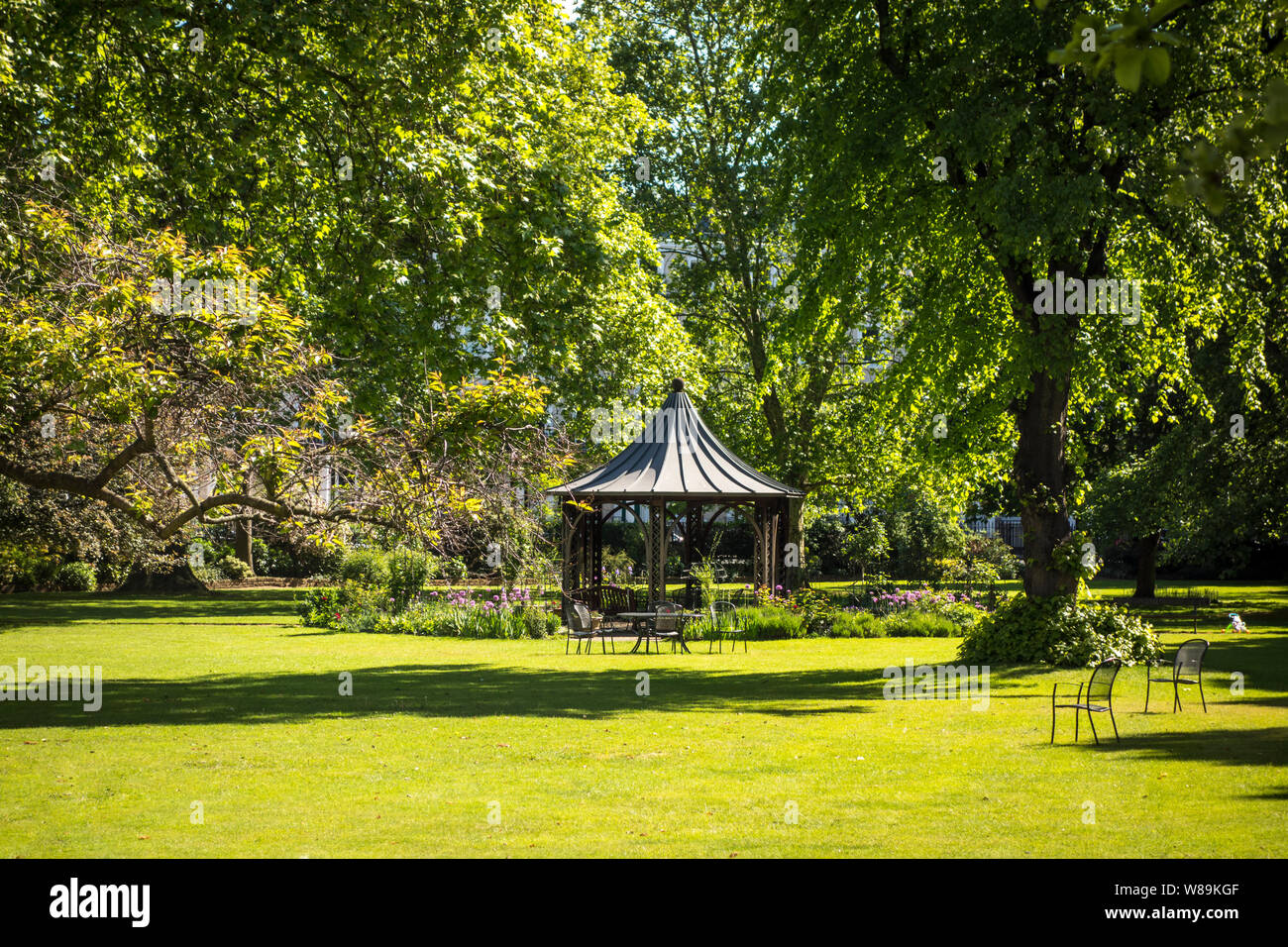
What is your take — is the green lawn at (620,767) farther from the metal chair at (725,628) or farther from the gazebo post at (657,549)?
the gazebo post at (657,549)

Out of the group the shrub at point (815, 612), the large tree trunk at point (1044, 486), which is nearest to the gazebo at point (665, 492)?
the shrub at point (815, 612)

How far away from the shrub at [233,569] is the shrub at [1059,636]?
100ft

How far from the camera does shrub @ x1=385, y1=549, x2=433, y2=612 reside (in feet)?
87.8

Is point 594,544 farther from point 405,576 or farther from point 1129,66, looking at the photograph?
point 1129,66

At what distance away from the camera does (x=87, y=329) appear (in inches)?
428

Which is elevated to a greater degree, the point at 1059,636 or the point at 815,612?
the point at 1059,636

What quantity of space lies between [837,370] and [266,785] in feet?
85.8

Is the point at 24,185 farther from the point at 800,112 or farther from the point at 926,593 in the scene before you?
the point at 926,593

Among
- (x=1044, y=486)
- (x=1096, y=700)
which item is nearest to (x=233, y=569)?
(x=1044, y=486)

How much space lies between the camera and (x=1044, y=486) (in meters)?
17.6
